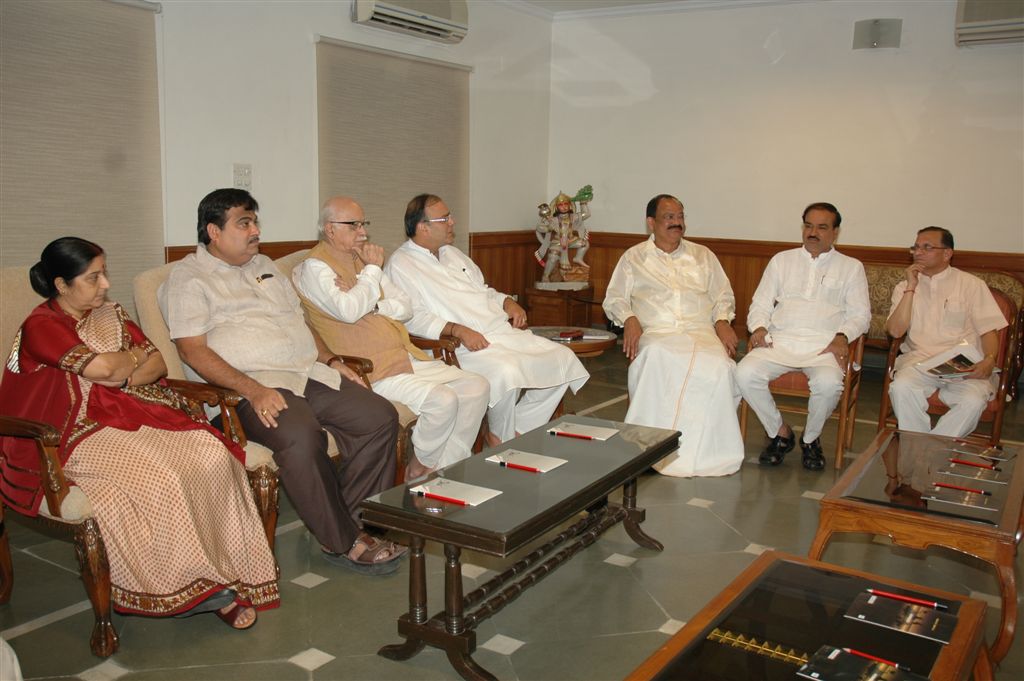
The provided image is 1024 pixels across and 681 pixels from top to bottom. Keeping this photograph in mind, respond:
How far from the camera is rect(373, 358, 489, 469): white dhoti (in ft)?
12.8

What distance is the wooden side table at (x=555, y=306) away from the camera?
8.21 m

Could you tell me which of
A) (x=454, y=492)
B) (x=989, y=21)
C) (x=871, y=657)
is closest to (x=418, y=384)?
(x=454, y=492)

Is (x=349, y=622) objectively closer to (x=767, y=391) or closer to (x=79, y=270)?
(x=79, y=270)

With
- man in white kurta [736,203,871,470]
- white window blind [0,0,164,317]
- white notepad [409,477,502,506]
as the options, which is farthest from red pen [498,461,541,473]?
white window blind [0,0,164,317]

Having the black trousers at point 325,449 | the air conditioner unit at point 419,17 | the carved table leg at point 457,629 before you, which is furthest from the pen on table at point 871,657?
the air conditioner unit at point 419,17

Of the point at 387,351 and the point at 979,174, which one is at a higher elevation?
the point at 979,174

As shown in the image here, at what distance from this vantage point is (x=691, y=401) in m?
4.77

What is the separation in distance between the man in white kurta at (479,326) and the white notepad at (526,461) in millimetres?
1195

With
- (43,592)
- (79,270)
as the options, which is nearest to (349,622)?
(43,592)

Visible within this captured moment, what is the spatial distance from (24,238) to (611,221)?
5.41 m

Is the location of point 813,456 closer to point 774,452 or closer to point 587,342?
point 774,452

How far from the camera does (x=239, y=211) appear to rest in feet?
11.4

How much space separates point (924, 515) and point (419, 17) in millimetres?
5321

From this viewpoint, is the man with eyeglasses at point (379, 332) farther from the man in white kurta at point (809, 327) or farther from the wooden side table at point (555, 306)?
the wooden side table at point (555, 306)
